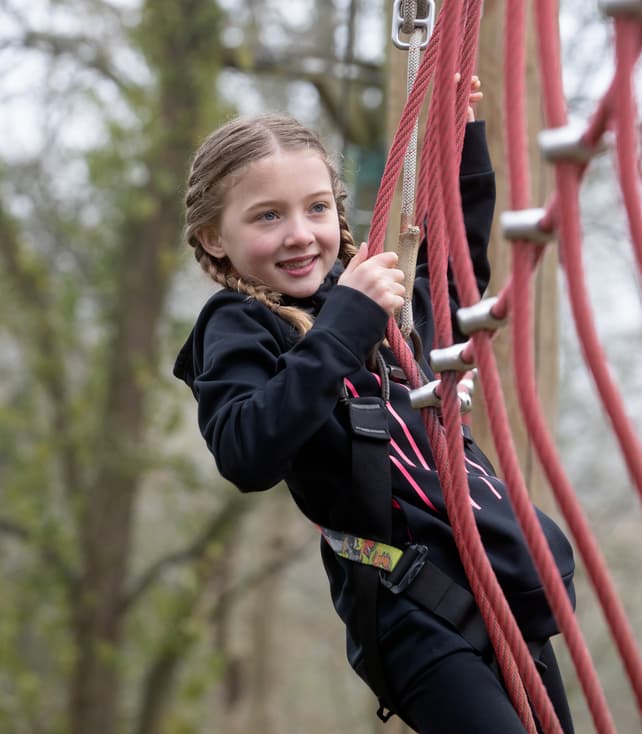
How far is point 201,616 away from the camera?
7.72 metres

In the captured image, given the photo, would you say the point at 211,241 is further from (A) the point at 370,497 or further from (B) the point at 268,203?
(A) the point at 370,497

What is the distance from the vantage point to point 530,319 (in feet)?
3.84

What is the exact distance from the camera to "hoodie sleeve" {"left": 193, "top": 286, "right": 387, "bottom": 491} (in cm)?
137

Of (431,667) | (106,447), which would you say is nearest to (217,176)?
(431,667)

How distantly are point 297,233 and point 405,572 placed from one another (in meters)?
0.47

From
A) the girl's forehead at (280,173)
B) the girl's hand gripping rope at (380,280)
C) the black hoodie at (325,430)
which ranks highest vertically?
the girl's forehead at (280,173)

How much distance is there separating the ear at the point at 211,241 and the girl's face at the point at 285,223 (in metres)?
0.06

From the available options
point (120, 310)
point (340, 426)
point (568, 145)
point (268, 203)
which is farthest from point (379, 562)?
point (120, 310)

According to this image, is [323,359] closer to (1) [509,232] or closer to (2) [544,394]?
(1) [509,232]

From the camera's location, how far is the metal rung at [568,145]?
108 cm

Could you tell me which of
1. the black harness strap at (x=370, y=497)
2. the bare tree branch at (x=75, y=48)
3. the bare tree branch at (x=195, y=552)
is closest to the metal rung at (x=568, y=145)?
the black harness strap at (x=370, y=497)

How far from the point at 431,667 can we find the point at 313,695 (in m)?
12.3

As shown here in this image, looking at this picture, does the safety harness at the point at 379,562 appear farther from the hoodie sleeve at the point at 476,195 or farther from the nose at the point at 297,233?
the hoodie sleeve at the point at 476,195

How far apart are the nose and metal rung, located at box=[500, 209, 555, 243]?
454 millimetres
